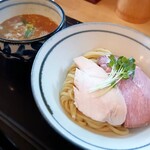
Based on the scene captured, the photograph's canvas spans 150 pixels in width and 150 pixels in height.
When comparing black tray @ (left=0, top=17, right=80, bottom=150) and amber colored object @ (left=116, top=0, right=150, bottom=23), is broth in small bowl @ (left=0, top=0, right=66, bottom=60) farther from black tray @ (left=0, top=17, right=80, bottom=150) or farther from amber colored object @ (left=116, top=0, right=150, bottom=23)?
amber colored object @ (left=116, top=0, right=150, bottom=23)

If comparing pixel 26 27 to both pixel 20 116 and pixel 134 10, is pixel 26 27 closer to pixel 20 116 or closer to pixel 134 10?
pixel 20 116

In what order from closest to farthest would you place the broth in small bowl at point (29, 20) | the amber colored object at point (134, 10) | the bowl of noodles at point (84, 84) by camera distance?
the bowl of noodles at point (84, 84) → the broth in small bowl at point (29, 20) → the amber colored object at point (134, 10)

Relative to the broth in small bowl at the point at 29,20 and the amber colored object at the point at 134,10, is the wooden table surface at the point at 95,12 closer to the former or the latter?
the amber colored object at the point at 134,10

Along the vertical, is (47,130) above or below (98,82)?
below

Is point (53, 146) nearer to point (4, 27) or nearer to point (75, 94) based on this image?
point (75, 94)

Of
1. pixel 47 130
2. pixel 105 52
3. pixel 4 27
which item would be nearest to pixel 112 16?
pixel 105 52

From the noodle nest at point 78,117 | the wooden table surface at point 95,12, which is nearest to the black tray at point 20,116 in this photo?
the noodle nest at point 78,117
